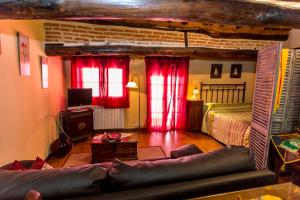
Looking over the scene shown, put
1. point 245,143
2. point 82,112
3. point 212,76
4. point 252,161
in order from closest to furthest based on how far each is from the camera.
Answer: point 252,161, point 245,143, point 82,112, point 212,76

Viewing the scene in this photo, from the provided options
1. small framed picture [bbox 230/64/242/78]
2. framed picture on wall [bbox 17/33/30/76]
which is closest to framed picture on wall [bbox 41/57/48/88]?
framed picture on wall [bbox 17/33/30/76]

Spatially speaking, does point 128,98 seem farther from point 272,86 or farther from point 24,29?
point 272,86

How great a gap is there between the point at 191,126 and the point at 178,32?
7.82ft

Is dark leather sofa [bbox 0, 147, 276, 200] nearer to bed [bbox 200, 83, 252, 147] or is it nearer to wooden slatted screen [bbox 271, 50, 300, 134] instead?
wooden slatted screen [bbox 271, 50, 300, 134]

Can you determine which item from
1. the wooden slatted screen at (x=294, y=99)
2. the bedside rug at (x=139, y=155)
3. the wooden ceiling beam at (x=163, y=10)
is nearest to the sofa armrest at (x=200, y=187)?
the wooden ceiling beam at (x=163, y=10)

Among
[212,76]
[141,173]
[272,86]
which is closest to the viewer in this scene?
[141,173]

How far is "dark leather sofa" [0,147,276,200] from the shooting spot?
104 centimetres

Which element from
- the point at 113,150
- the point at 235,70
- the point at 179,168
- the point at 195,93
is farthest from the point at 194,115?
the point at 179,168

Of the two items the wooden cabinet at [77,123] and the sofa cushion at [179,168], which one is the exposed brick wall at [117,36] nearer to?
the wooden cabinet at [77,123]

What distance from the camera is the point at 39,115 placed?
3004 mm

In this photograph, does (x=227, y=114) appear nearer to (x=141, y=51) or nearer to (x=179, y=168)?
(x=141, y=51)

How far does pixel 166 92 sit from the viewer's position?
16.0 ft

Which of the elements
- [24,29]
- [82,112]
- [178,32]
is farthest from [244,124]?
[24,29]

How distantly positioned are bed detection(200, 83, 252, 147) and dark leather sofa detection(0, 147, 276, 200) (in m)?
2.25
